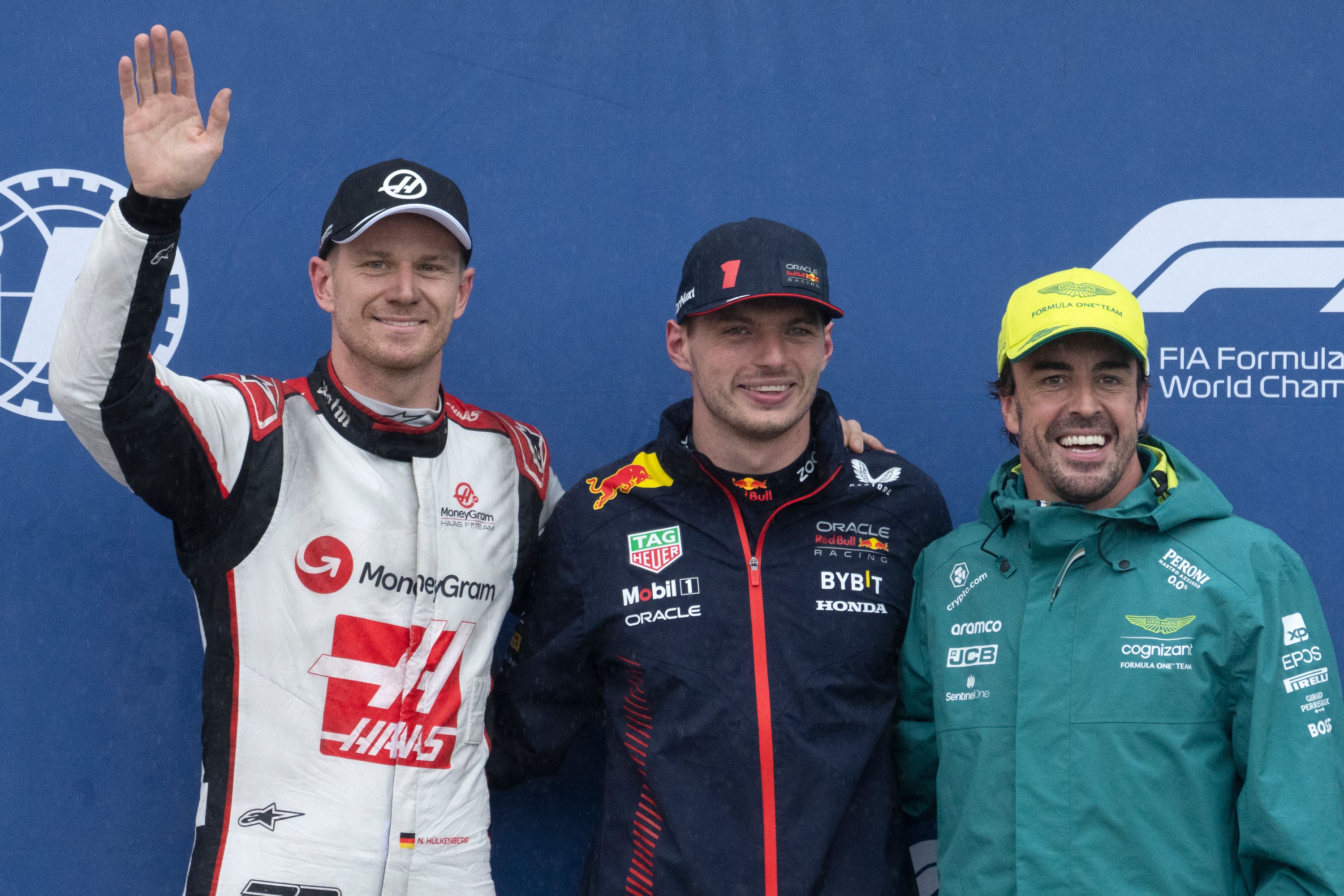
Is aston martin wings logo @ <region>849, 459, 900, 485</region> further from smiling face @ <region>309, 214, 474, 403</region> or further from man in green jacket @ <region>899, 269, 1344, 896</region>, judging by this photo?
smiling face @ <region>309, 214, 474, 403</region>

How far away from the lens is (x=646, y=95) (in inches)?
102

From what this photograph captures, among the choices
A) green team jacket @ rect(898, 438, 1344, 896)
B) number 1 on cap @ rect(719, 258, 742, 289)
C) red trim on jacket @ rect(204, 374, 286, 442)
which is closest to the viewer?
green team jacket @ rect(898, 438, 1344, 896)

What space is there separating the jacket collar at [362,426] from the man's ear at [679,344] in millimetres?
531

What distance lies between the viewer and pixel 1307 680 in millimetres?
1621

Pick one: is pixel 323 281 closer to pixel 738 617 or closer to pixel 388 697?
pixel 388 697

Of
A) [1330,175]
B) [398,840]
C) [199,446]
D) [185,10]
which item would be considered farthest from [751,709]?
[185,10]

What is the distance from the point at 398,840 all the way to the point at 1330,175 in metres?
2.63

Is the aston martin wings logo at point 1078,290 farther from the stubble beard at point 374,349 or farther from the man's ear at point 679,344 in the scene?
the stubble beard at point 374,349

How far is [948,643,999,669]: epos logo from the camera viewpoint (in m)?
1.81

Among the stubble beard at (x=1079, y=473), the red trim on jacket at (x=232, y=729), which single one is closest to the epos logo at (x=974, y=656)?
the stubble beard at (x=1079, y=473)

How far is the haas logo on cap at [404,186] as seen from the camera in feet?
6.51

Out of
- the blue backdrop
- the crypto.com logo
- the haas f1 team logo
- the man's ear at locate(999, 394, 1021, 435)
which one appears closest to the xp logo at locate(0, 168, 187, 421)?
the blue backdrop

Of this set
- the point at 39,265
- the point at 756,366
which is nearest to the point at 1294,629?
the point at 756,366

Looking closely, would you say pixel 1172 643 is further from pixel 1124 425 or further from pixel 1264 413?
pixel 1264 413
